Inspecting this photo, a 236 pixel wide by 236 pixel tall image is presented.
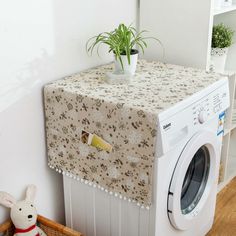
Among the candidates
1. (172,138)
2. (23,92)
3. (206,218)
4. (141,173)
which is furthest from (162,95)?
(206,218)

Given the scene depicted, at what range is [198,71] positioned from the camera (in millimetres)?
2094

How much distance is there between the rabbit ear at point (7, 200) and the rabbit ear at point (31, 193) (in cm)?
8

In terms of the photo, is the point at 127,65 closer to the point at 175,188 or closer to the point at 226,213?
the point at 175,188

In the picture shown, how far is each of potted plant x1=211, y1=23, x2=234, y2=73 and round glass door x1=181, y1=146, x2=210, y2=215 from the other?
59 centimetres

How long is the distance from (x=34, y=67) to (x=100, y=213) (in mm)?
715

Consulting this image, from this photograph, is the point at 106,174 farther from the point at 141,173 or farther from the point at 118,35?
the point at 118,35

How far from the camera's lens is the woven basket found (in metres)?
1.87

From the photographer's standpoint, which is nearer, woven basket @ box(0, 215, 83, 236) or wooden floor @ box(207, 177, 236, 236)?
woven basket @ box(0, 215, 83, 236)

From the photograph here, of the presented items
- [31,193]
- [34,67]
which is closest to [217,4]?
[34,67]

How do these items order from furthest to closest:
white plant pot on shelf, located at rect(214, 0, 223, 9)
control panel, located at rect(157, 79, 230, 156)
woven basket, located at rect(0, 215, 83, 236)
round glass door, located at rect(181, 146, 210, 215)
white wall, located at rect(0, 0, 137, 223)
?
white plant pot on shelf, located at rect(214, 0, 223, 9), round glass door, located at rect(181, 146, 210, 215), woven basket, located at rect(0, 215, 83, 236), white wall, located at rect(0, 0, 137, 223), control panel, located at rect(157, 79, 230, 156)

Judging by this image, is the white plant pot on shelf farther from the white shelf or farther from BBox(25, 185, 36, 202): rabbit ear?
BBox(25, 185, 36, 202): rabbit ear

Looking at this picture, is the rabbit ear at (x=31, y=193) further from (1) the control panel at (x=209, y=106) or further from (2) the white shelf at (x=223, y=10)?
(2) the white shelf at (x=223, y=10)

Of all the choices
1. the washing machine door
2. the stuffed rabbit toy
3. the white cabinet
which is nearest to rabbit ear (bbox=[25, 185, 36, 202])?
the stuffed rabbit toy

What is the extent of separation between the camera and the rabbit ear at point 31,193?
6.28ft
